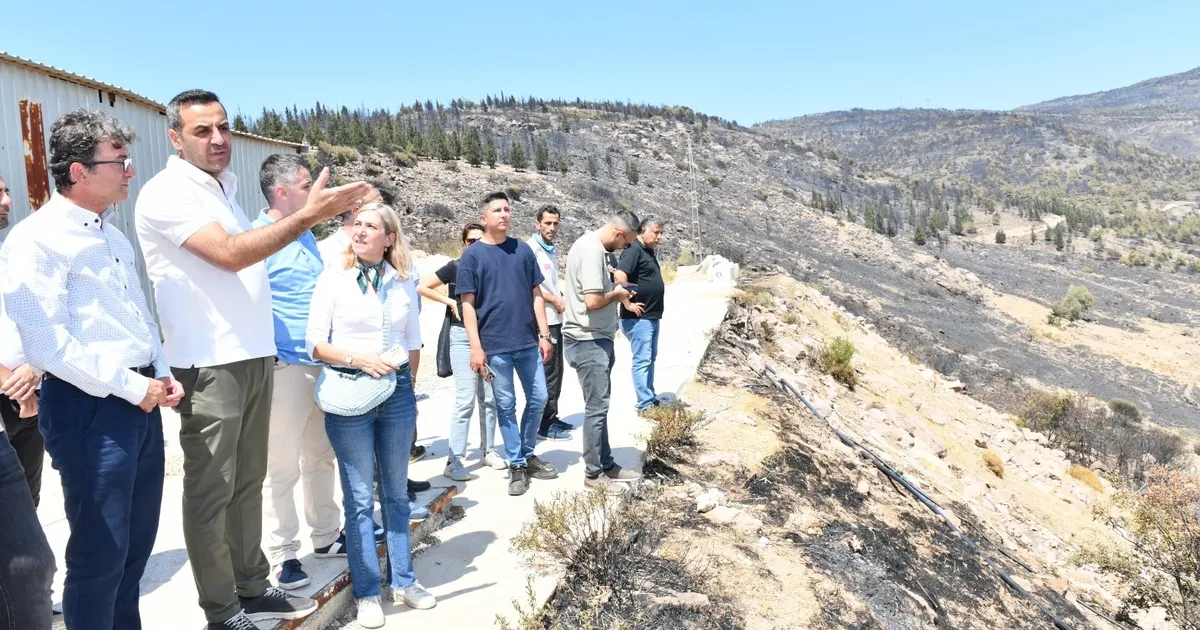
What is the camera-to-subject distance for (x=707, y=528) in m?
4.27

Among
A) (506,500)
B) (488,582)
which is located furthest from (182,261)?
(506,500)

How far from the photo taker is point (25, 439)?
3014mm

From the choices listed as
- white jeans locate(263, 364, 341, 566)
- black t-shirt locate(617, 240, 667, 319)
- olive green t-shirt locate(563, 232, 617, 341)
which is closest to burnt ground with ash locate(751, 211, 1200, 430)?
black t-shirt locate(617, 240, 667, 319)

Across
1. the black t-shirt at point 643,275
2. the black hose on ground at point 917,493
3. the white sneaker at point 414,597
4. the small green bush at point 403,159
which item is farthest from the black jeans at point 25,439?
the small green bush at point 403,159

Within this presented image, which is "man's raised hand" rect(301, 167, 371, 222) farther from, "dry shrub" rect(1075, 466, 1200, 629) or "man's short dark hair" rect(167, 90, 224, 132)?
"dry shrub" rect(1075, 466, 1200, 629)

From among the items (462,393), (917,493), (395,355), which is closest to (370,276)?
(395,355)

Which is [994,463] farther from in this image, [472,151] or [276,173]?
[472,151]

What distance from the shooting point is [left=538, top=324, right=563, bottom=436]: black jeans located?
5711 mm

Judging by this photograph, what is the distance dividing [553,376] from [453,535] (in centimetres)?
188

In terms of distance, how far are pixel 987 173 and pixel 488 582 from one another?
139 meters

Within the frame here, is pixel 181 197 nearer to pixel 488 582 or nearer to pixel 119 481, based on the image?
pixel 119 481

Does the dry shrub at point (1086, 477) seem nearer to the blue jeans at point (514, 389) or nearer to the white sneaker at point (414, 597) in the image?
the blue jeans at point (514, 389)

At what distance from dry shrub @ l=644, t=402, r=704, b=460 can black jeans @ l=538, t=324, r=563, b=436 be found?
80 centimetres

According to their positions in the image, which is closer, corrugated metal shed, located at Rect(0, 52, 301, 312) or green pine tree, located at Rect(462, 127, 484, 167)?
corrugated metal shed, located at Rect(0, 52, 301, 312)
